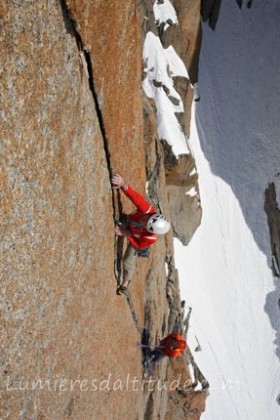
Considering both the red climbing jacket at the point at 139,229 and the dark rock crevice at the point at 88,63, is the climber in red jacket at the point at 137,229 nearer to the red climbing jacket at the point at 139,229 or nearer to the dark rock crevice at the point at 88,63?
the red climbing jacket at the point at 139,229

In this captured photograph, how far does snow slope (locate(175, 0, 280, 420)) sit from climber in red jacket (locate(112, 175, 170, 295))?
13.8 metres

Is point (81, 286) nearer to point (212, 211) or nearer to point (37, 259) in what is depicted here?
point (37, 259)

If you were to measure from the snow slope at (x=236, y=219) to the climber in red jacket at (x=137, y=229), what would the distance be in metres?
13.8

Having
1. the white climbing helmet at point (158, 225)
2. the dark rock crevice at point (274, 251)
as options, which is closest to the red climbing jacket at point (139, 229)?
the white climbing helmet at point (158, 225)

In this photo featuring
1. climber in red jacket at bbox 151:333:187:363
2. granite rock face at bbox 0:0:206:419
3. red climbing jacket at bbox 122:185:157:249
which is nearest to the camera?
granite rock face at bbox 0:0:206:419

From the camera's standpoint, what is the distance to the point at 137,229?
8867mm

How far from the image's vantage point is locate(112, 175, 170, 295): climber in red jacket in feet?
28.4

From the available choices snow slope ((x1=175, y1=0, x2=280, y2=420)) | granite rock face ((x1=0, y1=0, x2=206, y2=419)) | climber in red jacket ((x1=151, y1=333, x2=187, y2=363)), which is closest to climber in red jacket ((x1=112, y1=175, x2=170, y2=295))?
granite rock face ((x1=0, y1=0, x2=206, y2=419))

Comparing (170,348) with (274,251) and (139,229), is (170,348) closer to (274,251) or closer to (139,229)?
A: (139,229)

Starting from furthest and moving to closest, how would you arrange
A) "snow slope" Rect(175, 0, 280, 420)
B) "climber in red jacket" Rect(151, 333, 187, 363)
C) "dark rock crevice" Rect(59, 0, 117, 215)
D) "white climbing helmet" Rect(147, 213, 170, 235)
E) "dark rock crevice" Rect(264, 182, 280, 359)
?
1. "dark rock crevice" Rect(264, 182, 280, 359)
2. "snow slope" Rect(175, 0, 280, 420)
3. "climber in red jacket" Rect(151, 333, 187, 363)
4. "white climbing helmet" Rect(147, 213, 170, 235)
5. "dark rock crevice" Rect(59, 0, 117, 215)

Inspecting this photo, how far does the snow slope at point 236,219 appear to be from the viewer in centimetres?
2477

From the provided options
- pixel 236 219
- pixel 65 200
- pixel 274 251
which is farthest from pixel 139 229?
pixel 274 251

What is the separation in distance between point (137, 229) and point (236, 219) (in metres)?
20.1

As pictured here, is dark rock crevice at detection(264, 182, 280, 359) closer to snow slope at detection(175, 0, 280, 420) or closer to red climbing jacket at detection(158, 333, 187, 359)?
snow slope at detection(175, 0, 280, 420)
